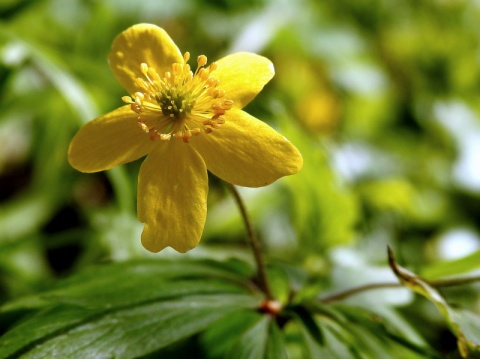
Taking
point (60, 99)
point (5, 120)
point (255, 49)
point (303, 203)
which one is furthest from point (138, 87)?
point (255, 49)

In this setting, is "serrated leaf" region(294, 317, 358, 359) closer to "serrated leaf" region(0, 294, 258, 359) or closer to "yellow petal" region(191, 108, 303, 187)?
"serrated leaf" region(0, 294, 258, 359)

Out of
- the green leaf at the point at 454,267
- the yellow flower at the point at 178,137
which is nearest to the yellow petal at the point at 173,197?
the yellow flower at the point at 178,137

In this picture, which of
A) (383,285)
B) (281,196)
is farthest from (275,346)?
(281,196)

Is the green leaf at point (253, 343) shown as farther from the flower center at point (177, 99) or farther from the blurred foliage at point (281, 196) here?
the flower center at point (177, 99)

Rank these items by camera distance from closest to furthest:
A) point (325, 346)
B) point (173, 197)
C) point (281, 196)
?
point (173, 197) → point (325, 346) → point (281, 196)

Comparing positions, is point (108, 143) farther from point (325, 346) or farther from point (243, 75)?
point (325, 346)

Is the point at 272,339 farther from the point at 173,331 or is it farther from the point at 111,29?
the point at 111,29

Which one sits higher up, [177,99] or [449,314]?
[177,99]
